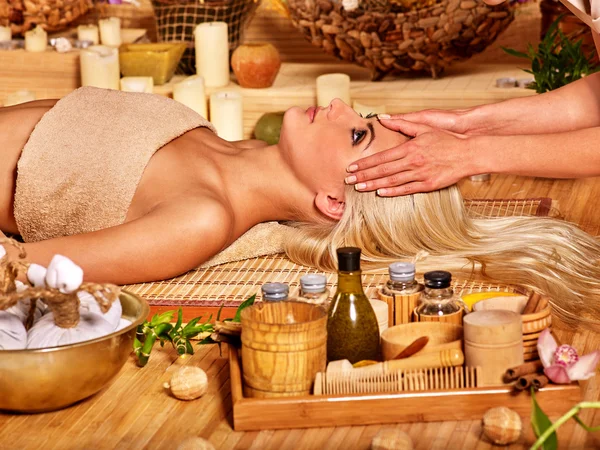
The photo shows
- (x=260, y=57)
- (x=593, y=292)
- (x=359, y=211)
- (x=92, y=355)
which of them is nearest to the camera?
(x=92, y=355)

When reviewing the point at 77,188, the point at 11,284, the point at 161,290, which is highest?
the point at 11,284

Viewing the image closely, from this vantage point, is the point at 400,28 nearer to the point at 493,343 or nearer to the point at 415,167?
the point at 415,167

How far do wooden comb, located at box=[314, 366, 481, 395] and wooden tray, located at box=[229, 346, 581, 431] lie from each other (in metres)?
0.02

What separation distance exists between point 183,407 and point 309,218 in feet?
2.93

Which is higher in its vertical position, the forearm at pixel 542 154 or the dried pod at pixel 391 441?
the forearm at pixel 542 154

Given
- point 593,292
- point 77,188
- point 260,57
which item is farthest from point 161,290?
point 260,57

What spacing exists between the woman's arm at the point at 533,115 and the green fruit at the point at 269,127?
3.66ft

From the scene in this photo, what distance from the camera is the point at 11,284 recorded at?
156 cm

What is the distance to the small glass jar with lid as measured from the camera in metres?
1.67

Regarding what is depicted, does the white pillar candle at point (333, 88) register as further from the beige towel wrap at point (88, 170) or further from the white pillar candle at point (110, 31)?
the beige towel wrap at point (88, 170)

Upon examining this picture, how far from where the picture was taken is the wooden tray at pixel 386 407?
1516mm

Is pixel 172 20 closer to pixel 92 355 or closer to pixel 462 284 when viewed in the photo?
pixel 462 284

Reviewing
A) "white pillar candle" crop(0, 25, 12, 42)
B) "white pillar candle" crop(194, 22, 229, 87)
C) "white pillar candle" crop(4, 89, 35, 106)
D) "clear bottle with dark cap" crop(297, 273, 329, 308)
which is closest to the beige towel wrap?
"clear bottle with dark cap" crop(297, 273, 329, 308)

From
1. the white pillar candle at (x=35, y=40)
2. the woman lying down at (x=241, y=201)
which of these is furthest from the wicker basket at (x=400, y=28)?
the woman lying down at (x=241, y=201)
